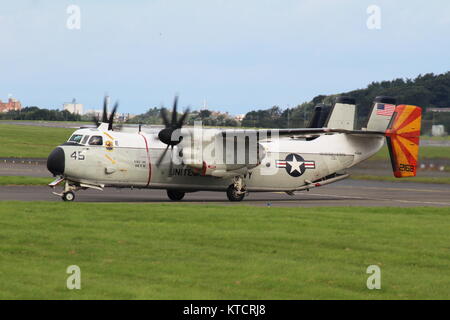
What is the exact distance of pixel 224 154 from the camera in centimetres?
3509

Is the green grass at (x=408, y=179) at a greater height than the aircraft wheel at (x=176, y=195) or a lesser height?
lesser

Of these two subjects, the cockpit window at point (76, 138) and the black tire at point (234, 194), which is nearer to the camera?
the cockpit window at point (76, 138)

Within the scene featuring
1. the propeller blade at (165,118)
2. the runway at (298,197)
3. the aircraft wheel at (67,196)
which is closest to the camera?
the aircraft wheel at (67,196)

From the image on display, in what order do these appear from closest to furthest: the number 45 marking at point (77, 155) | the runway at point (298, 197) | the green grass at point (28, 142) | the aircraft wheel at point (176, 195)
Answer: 1. the number 45 marking at point (77, 155)
2. the runway at point (298, 197)
3. the aircraft wheel at point (176, 195)
4. the green grass at point (28, 142)

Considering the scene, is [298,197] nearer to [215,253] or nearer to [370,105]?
[370,105]

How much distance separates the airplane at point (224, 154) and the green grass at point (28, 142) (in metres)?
42.4

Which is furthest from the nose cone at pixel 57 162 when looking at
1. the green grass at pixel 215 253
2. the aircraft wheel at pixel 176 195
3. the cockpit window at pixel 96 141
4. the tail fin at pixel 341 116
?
the tail fin at pixel 341 116

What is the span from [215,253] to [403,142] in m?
→ 22.1

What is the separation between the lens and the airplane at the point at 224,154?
32938 mm

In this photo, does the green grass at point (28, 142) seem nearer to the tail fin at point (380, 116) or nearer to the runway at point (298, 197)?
the runway at point (298, 197)

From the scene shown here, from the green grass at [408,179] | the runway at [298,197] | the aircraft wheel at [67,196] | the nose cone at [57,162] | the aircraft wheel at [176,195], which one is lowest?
the green grass at [408,179]

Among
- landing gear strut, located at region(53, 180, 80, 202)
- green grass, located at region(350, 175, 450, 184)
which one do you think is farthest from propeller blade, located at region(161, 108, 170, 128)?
green grass, located at region(350, 175, 450, 184)
